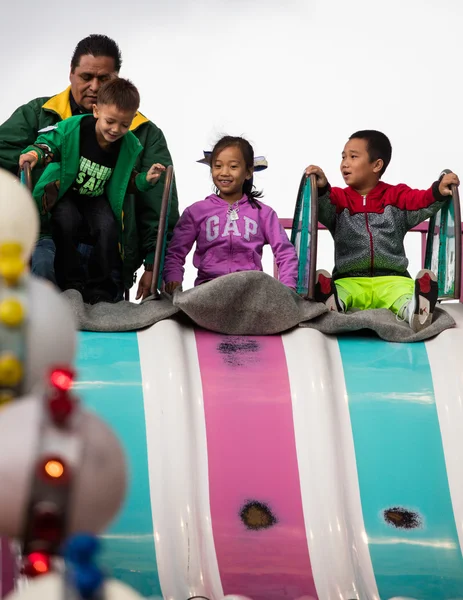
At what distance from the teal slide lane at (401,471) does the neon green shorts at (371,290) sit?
0.25 meters

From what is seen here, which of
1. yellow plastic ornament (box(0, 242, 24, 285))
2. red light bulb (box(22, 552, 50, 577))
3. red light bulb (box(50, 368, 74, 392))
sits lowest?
red light bulb (box(22, 552, 50, 577))

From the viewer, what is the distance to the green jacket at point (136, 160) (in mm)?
2527

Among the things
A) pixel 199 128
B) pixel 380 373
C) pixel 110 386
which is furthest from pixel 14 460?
pixel 199 128

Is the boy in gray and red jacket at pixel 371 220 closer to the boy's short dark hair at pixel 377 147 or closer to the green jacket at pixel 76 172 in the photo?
the boy's short dark hair at pixel 377 147

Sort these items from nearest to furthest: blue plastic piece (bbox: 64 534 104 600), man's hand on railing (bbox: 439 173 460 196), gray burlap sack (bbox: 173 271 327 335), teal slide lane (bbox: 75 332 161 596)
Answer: blue plastic piece (bbox: 64 534 104 600)
teal slide lane (bbox: 75 332 161 596)
gray burlap sack (bbox: 173 271 327 335)
man's hand on railing (bbox: 439 173 460 196)

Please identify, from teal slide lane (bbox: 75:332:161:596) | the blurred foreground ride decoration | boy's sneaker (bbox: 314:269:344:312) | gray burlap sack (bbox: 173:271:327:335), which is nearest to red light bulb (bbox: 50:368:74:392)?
the blurred foreground ride decoration

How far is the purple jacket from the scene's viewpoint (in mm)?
2361

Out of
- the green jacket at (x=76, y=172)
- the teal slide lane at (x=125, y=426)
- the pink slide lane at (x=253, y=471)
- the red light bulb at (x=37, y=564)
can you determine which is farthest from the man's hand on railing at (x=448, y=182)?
the red light bulb at (x=37, y=564)

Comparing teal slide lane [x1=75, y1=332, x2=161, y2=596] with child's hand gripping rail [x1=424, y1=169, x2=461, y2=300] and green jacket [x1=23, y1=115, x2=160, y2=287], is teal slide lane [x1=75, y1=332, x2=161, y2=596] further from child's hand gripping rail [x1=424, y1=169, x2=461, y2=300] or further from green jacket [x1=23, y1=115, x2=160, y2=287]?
child's hand gripping rail [x1=424, y1=169, x2=461, y2=300]

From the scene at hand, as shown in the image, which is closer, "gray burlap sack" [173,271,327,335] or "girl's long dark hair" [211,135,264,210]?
"gray burlap sack" [173,271,327,335]

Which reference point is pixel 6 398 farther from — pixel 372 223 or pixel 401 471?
pixel 372 223

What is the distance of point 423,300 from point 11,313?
135 centimetres

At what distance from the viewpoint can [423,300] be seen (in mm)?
2092

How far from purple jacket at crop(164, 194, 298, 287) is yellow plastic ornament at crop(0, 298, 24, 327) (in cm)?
143
